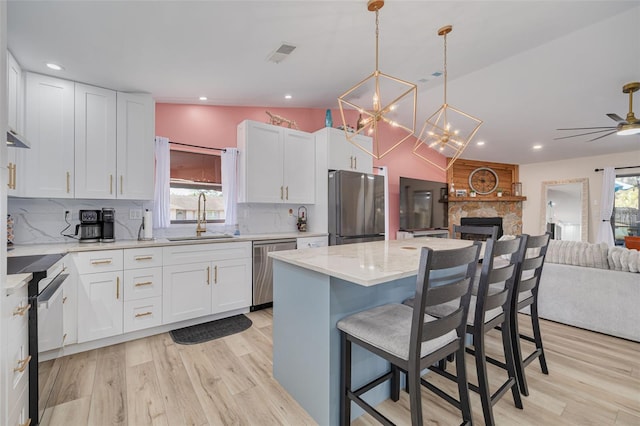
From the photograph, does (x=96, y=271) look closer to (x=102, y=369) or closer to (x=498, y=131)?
(x=102, y=369)

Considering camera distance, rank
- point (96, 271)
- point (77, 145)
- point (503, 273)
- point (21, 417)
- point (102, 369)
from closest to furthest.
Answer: point (21, 417) < point (503, 273) < point (102, 369) < point (96, 271) < point (77, 145)

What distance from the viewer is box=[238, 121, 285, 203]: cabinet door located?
354cm

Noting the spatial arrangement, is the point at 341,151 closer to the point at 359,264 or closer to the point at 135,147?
the point at 135,147

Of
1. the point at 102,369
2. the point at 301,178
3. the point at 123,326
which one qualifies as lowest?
the point at 102,369

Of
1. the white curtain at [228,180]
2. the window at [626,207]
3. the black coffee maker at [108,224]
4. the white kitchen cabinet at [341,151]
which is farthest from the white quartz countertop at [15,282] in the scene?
the window at [626,207]

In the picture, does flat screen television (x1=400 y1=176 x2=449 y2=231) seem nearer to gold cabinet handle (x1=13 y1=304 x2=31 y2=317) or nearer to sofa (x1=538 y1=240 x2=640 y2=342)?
sofa (x1=538 y1=240 x2=640 y2=342)

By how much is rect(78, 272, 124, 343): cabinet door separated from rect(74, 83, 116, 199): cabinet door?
80 cm

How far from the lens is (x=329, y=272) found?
137cm

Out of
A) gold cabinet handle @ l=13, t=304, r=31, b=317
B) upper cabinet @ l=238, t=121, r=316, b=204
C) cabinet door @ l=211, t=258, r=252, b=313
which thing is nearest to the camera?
gold cabinet handle @ l=13, t=304, r=31, b=317

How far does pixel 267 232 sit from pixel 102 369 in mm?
2268

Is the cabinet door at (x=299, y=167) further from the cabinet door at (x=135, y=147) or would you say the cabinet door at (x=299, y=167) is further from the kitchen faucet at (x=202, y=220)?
the cabinet door at (x=135, y=147)

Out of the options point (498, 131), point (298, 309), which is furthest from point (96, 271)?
point (498, 131)

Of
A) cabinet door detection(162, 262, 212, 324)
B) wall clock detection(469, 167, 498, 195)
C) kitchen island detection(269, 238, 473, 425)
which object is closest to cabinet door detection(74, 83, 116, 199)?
cabinet door detection(162, 262, 212, 324)

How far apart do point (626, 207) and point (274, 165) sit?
7495 mm
